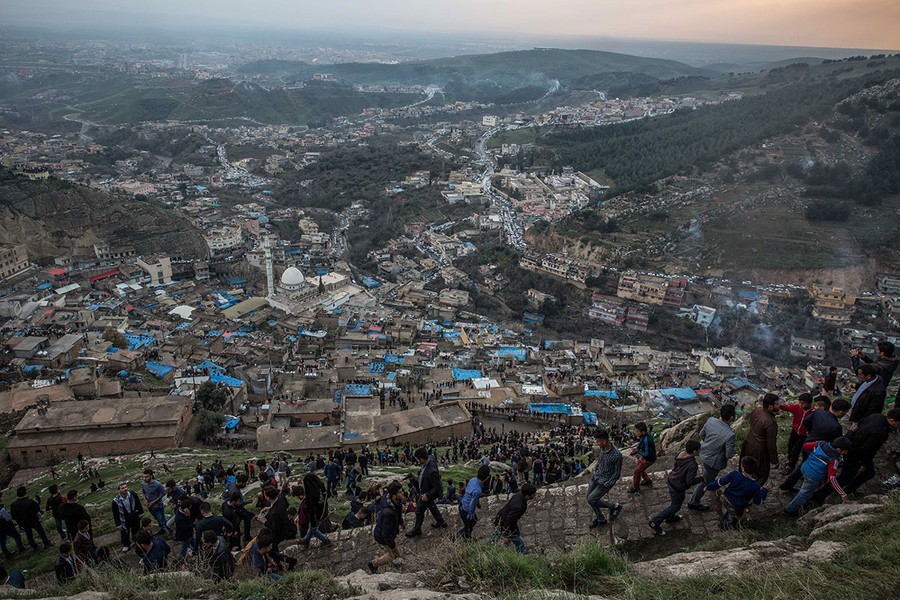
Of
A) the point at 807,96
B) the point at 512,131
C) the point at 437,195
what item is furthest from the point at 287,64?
the point at 807,96

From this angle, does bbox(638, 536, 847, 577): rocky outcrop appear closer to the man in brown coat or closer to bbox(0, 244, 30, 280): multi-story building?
the man in brown coat

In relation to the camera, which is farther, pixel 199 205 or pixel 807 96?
pixel 807 96

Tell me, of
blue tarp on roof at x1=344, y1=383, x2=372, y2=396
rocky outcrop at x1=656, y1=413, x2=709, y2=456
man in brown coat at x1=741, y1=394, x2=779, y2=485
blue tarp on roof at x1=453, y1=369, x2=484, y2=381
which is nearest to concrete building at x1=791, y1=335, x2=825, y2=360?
blue tarp on roof at x1=453, y1=369, x2=484, y2=381

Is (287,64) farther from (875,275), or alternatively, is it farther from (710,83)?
(875,275)

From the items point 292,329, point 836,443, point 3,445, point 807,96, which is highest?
point 807,96

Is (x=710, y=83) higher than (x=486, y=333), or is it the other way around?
(x=710, y=83)

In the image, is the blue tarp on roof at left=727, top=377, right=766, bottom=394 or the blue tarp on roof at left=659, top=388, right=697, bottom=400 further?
the blue tarp on roof at left=727, top=377, right=766, bottom=394

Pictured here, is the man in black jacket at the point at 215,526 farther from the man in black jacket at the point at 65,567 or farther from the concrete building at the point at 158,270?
the concrete building at the point at 158,270

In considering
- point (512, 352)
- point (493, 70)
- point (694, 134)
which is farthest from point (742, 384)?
point (493, 70)
